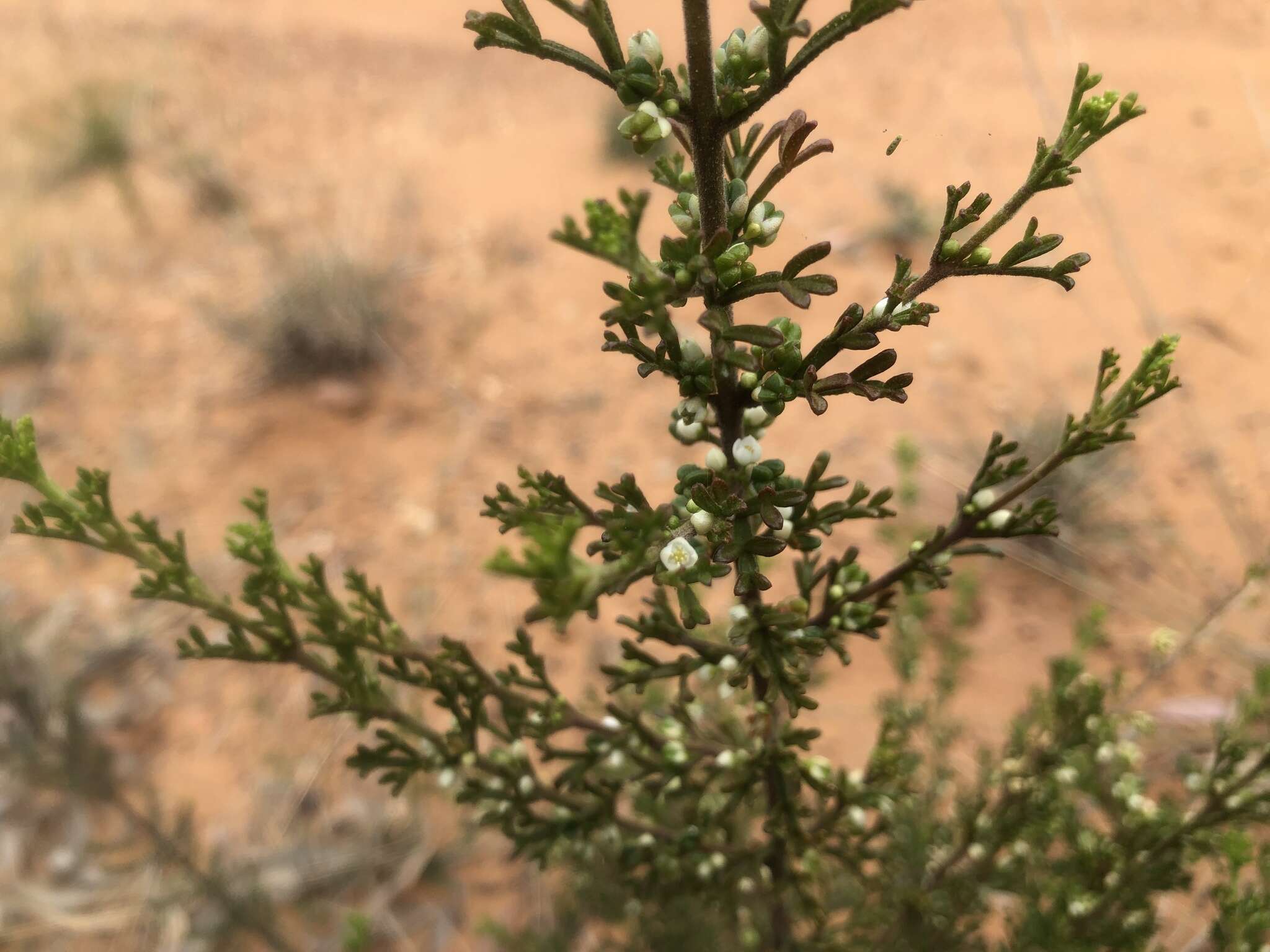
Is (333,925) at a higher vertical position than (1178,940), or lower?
lower

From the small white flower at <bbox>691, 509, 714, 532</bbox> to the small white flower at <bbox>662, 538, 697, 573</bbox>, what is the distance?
0.06 meters

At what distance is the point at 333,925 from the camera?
3.57 meters

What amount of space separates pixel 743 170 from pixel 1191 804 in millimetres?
2828

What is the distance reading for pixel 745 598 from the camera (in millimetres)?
1535

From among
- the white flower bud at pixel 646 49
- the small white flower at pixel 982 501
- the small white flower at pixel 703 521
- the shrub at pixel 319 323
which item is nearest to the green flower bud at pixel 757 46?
the white flower bud at pixel 646 49

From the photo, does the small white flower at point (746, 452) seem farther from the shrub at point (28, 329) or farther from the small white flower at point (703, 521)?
the shrub at point (28, 329)

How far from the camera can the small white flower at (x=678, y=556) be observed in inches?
47.6

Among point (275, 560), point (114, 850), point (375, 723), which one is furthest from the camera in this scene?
point (375, 723)

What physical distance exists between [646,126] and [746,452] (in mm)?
531

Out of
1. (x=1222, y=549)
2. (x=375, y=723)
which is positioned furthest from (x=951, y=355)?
(x=375, y=723)

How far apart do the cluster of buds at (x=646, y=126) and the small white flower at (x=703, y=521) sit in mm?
542

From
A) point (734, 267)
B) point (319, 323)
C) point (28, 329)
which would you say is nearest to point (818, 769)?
point (734, 267)

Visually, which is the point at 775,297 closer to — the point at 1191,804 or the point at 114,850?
A: the point at 1191,804

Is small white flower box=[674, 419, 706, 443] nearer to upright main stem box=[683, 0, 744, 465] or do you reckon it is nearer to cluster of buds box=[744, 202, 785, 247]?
upright main stem box=[683, 0, 744, 465]
